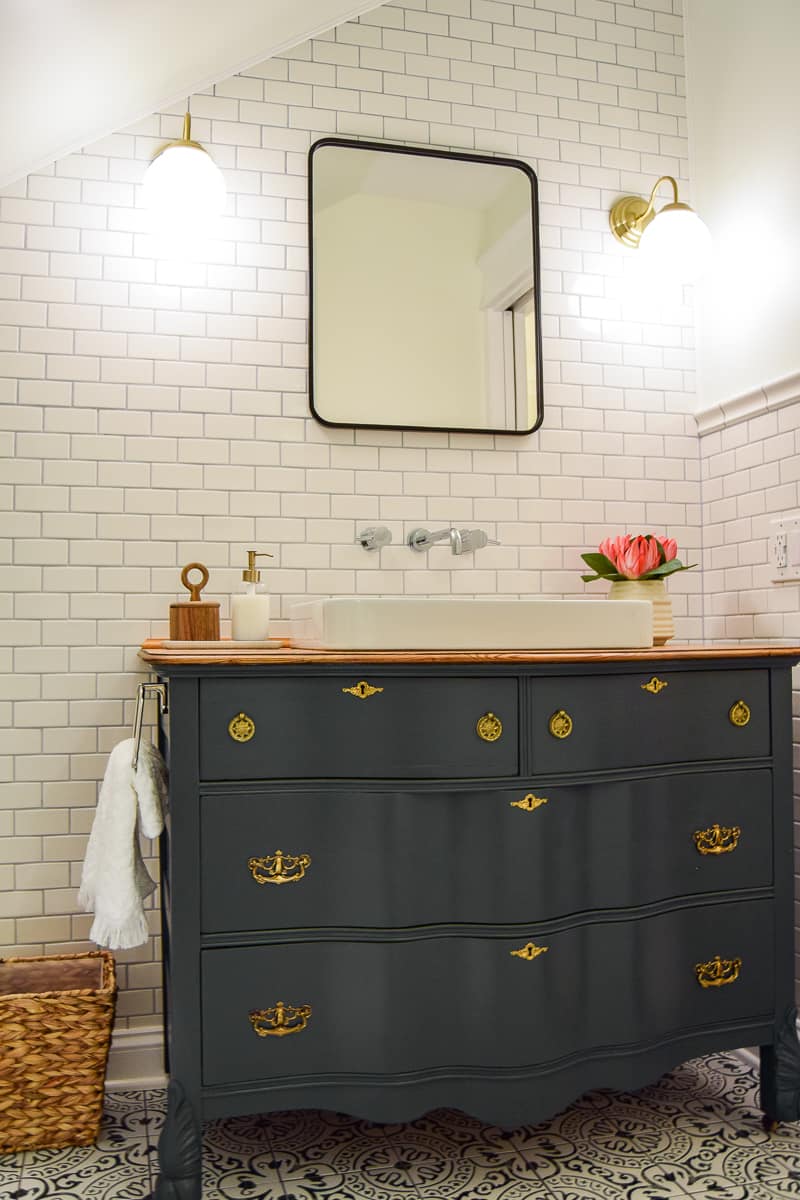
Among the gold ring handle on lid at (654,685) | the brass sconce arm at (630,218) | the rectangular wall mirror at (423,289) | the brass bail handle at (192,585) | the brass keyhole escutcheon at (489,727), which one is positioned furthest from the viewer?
the brass sconce arm at (630,218)

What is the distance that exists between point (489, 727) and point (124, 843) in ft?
2.38

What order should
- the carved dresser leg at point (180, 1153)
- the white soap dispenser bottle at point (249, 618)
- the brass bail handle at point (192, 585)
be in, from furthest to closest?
1. the brass bail handle at point (192, 585)
2. the white soap dispenser bottle at point (249, 618)
3. the carved dresser leg at point (180, 1153)

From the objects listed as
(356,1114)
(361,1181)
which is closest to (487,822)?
(356,1114)

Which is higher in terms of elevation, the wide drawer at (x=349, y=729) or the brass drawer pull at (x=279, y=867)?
the wide drawer at (x=349, y=729)

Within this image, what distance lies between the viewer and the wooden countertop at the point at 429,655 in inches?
64.2

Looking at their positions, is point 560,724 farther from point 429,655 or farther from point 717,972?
point 717,972

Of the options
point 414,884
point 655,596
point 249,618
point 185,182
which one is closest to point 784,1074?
point 414,884

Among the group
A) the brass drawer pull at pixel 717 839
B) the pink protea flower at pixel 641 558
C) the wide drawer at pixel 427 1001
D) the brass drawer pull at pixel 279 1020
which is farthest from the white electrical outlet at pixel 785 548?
the brass drawer pull at pixel 279 1020

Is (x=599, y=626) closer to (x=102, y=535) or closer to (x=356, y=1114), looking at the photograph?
(x=356, y=1114)

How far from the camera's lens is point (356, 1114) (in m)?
1.67

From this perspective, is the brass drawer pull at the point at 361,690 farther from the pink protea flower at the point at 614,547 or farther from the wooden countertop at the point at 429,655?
the pink protea flower at the point at 614,547

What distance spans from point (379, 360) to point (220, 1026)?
5.08ft

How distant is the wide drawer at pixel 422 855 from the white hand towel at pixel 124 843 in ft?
0.72

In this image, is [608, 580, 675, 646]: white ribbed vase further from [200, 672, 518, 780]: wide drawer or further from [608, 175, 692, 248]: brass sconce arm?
[608, 175, 692, 248]: brass sconce arm
